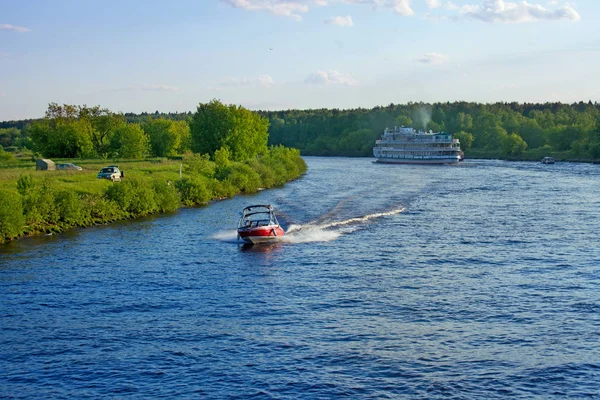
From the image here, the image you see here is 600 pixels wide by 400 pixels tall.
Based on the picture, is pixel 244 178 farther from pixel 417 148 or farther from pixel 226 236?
pixel 417 148

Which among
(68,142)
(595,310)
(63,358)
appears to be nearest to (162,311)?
(63,358)

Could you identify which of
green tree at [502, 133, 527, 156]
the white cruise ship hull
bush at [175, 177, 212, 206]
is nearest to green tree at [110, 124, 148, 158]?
bush at [175, 177, 212, 206]

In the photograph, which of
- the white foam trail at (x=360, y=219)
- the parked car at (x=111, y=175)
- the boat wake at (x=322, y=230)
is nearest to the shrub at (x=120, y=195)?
the parked car at (x=111, y=175)

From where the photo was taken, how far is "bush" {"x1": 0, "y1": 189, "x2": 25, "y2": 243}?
149ft

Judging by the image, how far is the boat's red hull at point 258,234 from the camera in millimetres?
45969

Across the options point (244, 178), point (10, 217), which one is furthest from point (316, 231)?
point (244, 178)

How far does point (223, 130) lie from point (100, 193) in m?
56.1

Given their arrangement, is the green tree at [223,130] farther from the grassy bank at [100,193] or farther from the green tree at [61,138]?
the grassy bank at [100,193]

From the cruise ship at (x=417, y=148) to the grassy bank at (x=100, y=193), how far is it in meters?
78.6

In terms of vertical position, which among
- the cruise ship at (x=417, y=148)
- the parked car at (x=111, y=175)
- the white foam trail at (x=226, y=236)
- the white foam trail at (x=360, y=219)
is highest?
the cruise ship at (x=417, y=148)

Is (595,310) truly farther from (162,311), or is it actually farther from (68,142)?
(68,142)

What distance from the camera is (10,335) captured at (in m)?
27.1

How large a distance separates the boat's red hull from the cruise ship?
116563mm

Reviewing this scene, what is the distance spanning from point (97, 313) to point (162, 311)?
2911 millimetres
